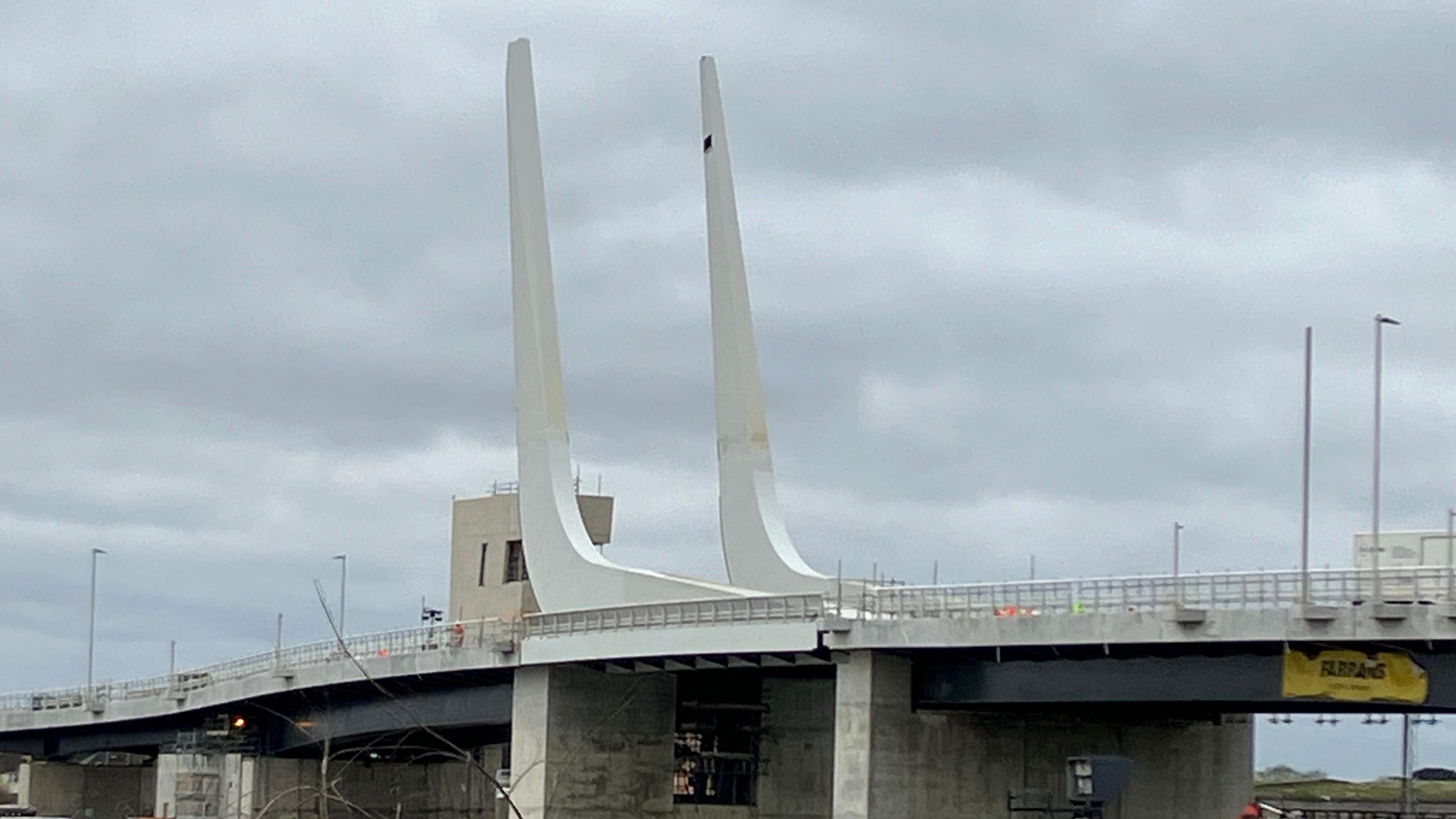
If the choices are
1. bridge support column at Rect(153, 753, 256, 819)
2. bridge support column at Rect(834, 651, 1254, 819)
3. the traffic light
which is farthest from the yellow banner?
bridge support column at Rect(153, 753, 256, 819)

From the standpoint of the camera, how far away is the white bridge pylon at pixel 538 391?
→ 282 feet

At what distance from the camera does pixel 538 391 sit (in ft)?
288

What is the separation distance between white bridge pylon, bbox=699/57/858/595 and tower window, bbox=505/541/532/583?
21334 mm

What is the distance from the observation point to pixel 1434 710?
184ft

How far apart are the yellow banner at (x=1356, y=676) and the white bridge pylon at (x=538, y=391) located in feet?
110

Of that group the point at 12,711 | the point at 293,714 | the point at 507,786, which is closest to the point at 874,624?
the point at 507,786

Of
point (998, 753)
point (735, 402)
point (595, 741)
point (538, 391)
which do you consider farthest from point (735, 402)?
point (998, 753)

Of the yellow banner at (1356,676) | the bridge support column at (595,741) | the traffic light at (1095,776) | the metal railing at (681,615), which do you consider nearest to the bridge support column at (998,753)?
the metal railing at (681,615)

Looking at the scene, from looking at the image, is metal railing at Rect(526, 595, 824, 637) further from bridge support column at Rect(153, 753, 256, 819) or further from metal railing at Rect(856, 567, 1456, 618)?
bridge support column at Rect(153, 753, 256, 819)

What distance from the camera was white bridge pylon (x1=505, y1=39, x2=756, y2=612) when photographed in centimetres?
8606

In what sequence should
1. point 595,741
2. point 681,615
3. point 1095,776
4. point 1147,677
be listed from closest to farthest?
point 1095,776 → point 1147,677 → point 681,615 → point 595,741

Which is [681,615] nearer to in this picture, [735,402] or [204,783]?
[735,402]

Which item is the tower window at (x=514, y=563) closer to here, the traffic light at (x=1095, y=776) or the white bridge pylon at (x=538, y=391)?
the white bridge pylon at (x=538, y=391)

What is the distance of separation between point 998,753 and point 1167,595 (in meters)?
12.8
